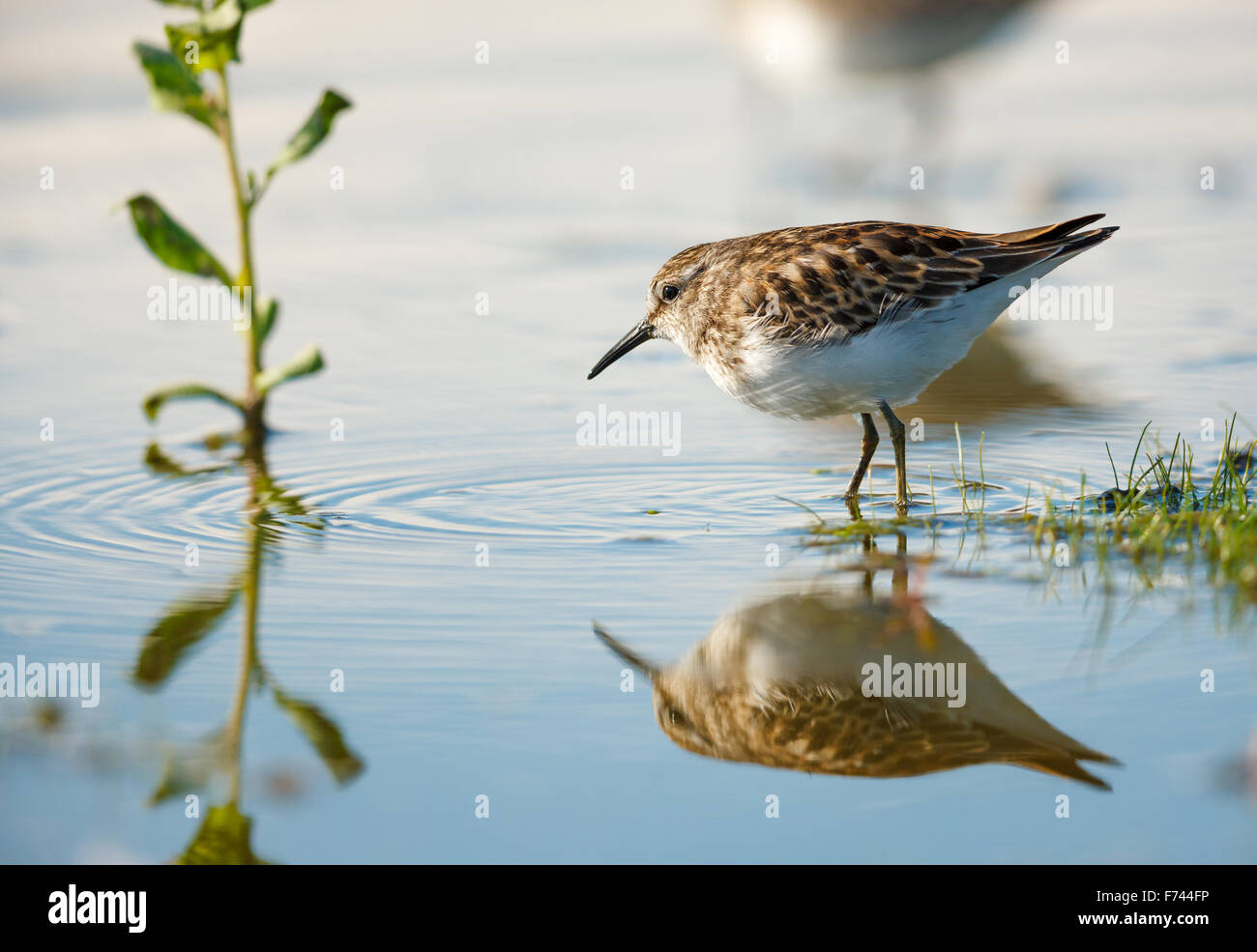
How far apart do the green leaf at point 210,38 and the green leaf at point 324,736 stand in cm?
384

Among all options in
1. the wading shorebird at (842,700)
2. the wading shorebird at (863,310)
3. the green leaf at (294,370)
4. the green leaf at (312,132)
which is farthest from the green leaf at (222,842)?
the green leaf at (312,132)

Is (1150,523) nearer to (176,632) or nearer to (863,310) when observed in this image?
(863,310)

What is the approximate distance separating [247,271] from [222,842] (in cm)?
445

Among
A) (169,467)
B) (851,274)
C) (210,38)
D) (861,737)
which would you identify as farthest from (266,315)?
(861,737)

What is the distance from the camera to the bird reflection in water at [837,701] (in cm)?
457

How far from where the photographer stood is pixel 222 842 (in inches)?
167

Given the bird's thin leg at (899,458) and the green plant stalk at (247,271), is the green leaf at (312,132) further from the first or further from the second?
the bird's thin leg at (899,458)

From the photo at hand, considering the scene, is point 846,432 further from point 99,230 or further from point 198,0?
point 99,230

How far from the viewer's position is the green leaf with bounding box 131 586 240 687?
5414mm

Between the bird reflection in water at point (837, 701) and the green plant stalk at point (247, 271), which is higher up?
the green plant stalk at point (247, 271)

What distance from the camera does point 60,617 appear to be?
5.89 m

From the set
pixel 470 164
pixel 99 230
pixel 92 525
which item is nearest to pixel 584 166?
pixel 470 164

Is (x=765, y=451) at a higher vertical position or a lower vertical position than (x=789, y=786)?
higher

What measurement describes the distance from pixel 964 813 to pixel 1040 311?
765 cm
